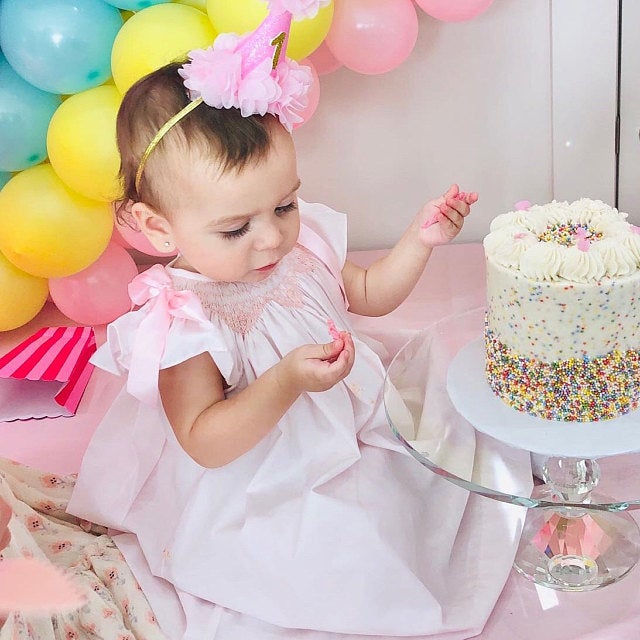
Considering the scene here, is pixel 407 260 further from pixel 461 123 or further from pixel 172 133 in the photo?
pixel 461 123

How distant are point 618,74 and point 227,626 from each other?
140 cm

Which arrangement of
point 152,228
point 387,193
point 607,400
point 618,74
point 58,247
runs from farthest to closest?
1. point 387,193
2. point 618,74
3. point 58,247
4. point 152,228
5. point 607,400

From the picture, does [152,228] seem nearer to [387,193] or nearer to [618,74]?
[387,193]

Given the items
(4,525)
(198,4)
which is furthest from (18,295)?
(4,525)

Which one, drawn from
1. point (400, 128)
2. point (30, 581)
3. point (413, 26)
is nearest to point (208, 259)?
point (30, 581)

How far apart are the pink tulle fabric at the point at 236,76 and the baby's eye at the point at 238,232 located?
14 centimetres

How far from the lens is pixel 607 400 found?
1.09 m

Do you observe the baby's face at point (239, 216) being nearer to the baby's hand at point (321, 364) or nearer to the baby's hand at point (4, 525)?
the baby's hand at point (321, 364)

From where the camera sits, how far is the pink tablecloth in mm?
1191

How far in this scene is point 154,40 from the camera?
1469 millimetres

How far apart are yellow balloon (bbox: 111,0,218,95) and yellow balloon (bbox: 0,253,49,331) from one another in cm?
45

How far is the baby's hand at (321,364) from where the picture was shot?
3.51 ft

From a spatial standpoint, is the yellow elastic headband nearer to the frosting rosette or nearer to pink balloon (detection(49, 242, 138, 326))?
the frosting rosette

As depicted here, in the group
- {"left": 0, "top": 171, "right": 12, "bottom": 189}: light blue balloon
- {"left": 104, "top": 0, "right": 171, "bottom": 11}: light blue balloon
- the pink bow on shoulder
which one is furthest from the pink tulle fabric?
{"left": 0, "top": 171, "right": 12, "bottom": 189}: light blue balloon
